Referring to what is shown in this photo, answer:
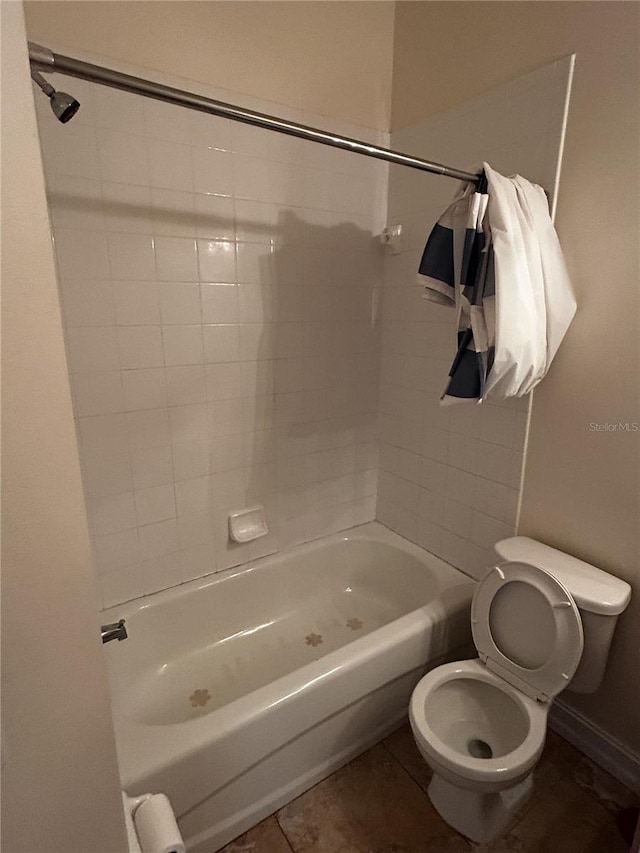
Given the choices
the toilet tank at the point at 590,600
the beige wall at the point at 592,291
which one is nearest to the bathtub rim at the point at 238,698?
the toilet tank at the point at 590,600

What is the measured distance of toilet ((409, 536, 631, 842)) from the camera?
1.23 metres

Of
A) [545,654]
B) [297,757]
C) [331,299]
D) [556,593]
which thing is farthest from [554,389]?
[297,757]

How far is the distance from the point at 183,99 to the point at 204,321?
0.78m

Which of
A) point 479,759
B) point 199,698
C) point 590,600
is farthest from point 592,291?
point 199,698

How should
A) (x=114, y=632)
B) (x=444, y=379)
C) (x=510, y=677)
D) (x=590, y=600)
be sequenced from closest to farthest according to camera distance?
1. (x=114, y=632)
2. (x=590, y=600)
3. (x=510, y=677)
4. (x=444, y=379)

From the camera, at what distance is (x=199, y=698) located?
5.28 feet

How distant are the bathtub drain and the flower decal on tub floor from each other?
35.3 inches

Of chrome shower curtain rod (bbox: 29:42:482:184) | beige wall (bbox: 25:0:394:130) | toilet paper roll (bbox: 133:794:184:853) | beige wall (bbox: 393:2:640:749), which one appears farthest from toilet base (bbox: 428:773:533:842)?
beige wall (bbox: 25:0:394:130)

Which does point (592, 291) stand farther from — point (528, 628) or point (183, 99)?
point (183, 99)

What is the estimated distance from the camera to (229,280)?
5.49 feet

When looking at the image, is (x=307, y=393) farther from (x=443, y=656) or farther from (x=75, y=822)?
(x=75, y=822)

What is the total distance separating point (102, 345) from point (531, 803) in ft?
6.56

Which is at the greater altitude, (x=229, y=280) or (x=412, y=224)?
(x=412, y=224)

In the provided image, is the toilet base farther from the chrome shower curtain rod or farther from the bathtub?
the chrome shower curtain rod
